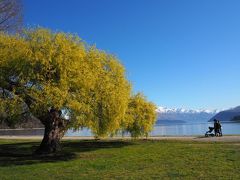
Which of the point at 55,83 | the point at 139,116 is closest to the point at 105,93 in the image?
the point at 55,83

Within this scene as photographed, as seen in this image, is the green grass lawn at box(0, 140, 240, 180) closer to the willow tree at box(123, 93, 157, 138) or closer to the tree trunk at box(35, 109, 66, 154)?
the tree trunk at box(35, 109, 66, 154)

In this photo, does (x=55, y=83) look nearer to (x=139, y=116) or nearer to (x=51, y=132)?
(x=51, y=132)

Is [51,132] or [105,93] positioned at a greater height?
[105,93]

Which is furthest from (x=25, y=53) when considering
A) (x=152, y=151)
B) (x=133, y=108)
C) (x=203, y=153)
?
(x=133, y=108)

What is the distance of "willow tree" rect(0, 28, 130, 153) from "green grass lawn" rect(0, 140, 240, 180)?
7.56ft

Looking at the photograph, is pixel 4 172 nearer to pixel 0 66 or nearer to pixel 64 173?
pixel 64 173

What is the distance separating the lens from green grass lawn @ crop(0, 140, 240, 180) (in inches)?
706

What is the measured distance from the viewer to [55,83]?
24516mm

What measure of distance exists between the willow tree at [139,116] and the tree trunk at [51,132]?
9.46 metres

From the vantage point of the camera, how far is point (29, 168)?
20.5 metres

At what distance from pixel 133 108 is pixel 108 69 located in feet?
28.0

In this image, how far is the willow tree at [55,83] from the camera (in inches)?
958

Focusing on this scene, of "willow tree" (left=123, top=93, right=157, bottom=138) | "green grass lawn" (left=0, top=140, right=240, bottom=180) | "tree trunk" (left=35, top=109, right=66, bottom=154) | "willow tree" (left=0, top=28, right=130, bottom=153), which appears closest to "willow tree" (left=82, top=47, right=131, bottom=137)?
"willow tree" (left=0, top=28, right=130, bottom=153)

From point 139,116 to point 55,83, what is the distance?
13.7 meters
